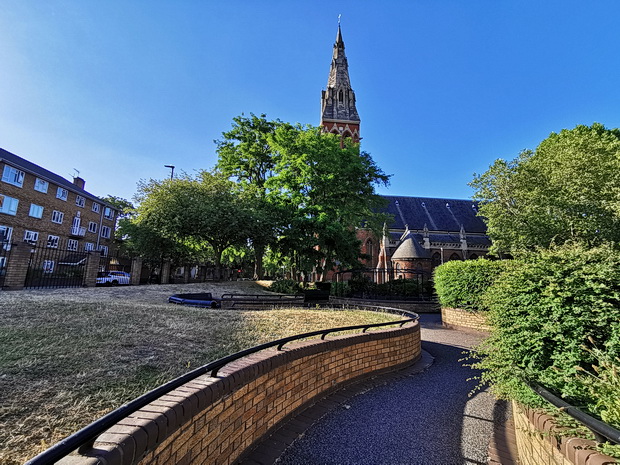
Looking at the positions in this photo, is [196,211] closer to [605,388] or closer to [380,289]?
[380,289]

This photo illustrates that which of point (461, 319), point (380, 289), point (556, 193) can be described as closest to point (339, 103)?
point (556, 193)

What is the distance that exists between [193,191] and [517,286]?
22203 millimetres

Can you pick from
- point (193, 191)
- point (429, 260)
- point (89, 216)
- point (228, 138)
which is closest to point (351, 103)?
point (228, 138)

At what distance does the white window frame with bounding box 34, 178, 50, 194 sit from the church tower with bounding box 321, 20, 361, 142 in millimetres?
31024

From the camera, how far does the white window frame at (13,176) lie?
25.1 metres

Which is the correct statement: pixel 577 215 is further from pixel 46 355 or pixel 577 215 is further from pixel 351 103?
pixel 351 103

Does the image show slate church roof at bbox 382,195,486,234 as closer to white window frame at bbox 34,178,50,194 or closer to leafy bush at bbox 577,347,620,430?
white window frame at bbox 34,178,50,194

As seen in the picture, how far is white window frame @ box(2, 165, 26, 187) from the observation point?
989 inches

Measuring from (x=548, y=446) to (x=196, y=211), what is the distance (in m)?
20.5

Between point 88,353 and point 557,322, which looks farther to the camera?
point 88,353

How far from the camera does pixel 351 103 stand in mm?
44156

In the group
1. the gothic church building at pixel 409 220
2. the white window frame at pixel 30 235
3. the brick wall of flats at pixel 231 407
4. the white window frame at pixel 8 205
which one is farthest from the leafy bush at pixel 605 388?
the white window frame at pixel 30 235

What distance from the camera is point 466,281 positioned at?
1262cm

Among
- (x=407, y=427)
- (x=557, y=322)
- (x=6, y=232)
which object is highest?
(x=6, y=232)
